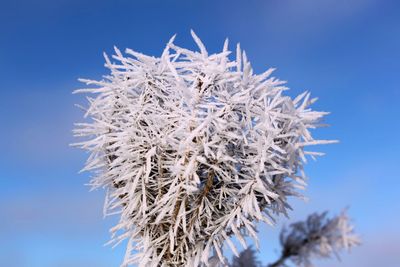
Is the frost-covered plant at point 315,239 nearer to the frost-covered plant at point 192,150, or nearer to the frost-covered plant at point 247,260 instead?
the frost-covered plant at point 247,260

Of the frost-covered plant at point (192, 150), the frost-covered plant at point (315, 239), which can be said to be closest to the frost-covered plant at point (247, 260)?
the frost-covered plant at point (315, 239)

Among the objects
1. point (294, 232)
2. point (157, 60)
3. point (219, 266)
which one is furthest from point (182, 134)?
point (294, 232)

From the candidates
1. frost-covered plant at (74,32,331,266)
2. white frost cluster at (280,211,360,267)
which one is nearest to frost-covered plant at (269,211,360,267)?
white frost cluster at (280,211,360,267)

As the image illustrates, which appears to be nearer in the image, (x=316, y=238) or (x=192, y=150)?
(x=192, y=150)

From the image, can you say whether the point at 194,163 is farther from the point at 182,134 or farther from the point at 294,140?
the point at 294,140

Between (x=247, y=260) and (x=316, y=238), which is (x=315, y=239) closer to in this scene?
(x=316, y=238)

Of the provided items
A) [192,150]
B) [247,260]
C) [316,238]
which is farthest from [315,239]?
[192,150]
